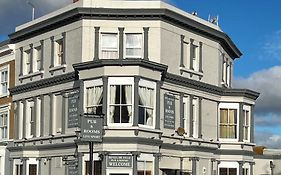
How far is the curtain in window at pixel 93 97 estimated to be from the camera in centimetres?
3784

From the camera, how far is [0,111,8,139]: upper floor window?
48688 millimetres

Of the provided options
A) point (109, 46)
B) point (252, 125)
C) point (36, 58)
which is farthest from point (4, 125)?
point (252, 125)

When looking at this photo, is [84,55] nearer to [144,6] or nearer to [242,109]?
[144,6]

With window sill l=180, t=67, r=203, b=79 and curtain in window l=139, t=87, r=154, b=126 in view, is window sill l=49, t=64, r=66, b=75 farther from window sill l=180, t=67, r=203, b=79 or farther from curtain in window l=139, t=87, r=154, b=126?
window sill l=180, t=67, r=203, b=79

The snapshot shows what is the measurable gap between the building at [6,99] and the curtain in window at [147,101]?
13574mm

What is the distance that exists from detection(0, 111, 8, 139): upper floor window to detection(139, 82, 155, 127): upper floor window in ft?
48.5

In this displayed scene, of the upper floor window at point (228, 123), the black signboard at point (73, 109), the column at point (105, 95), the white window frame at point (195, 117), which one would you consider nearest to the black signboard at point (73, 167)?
the black signboard at point (73, 109)

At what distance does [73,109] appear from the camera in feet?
132

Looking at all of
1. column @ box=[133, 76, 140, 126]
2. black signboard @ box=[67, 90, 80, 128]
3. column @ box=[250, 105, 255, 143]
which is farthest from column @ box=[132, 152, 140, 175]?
column @ box=[250, 105, 255, 143]

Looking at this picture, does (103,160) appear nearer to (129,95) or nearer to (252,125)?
(129,95)

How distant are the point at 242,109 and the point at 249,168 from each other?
4.59m

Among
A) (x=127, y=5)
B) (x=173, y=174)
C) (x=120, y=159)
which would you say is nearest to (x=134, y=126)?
(x=120, y=159)

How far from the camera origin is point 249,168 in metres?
47.3

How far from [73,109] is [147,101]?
502 centimetres
